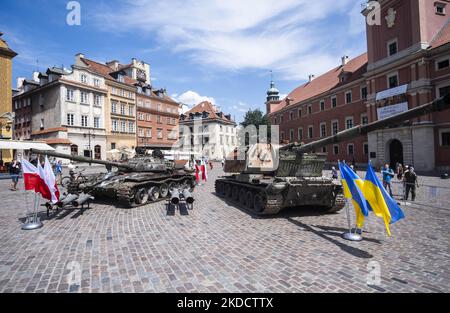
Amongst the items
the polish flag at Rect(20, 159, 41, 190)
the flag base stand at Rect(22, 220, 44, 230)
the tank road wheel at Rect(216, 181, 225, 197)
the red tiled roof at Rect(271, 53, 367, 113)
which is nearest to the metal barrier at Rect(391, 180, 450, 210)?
the tank road wheel at Rect(216, 181, 225, 197)

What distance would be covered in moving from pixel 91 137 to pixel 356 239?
3765cm

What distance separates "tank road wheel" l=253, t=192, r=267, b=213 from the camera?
8294 millimetres

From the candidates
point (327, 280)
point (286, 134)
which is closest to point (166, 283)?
point (327, 280)

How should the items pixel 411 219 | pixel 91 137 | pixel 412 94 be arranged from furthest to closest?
pixel 91 137, pixel 412 94, pixel 411 219

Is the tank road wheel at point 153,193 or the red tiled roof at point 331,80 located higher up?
the red tiled roof at point 331,80

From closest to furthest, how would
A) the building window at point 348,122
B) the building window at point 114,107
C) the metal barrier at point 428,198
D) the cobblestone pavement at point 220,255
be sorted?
the cobblestone pavement at point 220,255, the metal barrier at point 428,198, the building window at point 348,122, the building window at point 114,107

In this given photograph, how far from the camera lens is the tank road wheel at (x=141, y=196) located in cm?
1017

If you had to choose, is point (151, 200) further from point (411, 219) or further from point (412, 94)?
point (412, 94)

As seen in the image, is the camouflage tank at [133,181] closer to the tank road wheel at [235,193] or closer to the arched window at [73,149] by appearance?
the tank road wheel at [235,193]

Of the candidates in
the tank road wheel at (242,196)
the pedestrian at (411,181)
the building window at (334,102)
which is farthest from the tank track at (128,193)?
the building window at (334,102)

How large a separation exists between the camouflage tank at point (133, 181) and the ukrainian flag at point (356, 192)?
7.12 metres
